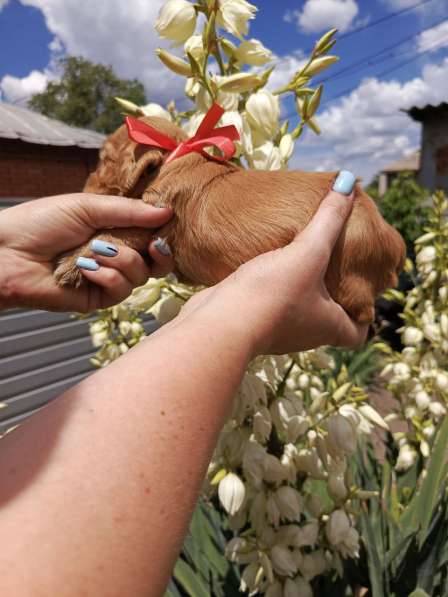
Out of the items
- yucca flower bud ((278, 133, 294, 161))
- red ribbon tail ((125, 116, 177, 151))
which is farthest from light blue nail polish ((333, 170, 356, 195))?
red ribbon tail ((125, 116, 177, 151))

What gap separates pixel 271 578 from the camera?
2.93 feet

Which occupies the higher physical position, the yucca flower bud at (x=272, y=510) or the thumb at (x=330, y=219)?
the thumb at (x=330, y=219)

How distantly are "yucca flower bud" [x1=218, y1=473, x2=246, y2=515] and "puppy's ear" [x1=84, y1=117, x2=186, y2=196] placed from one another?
0.63 meters

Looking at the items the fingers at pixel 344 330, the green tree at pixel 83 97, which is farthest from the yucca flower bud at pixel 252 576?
the green tree at pixel 83 97

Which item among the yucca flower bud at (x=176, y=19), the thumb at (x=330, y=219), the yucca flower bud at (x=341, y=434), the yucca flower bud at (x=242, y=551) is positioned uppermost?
the yucca flower bud at (x=176, y=19)

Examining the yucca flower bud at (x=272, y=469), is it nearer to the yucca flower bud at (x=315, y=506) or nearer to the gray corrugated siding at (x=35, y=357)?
the yucca flower bud at (x=315, y=506)

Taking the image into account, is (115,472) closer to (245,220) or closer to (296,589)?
(245,220)

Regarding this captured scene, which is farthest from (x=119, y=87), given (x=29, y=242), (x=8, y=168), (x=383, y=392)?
(x=29, y=242)

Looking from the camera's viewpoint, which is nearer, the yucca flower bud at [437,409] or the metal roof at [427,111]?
the yucca flower bud at [437,409]

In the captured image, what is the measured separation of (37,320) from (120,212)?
3349 mm

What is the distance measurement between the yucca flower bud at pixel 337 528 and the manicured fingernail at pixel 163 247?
675 millimetres

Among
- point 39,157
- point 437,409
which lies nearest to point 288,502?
point 437,409

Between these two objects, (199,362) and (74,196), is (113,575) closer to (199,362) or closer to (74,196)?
(199,362)

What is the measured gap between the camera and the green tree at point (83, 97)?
659 inches
